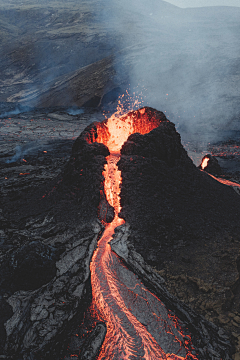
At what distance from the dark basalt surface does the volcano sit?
0.08 ft

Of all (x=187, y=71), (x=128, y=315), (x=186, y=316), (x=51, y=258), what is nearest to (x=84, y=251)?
(x=51, y=258)

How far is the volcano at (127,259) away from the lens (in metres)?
3.27

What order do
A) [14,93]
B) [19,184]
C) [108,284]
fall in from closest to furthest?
[108,284]
[19,184]
[14,93]

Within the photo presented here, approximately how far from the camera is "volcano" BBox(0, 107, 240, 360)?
10.7 feet

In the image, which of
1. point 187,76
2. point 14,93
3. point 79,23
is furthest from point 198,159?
point 79,23

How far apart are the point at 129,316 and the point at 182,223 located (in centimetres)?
247

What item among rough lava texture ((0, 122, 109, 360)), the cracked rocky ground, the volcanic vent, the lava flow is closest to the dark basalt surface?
the cracked rocky ground

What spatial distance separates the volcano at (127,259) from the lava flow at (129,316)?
0.05 ft

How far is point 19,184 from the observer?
344 inches

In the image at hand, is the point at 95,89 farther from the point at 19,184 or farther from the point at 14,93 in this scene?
the point at 19,184

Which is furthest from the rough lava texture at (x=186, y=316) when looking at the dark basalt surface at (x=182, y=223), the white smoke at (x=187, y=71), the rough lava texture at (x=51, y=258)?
the white smoke at (x=187, y=71)

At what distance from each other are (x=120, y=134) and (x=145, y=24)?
4905cm

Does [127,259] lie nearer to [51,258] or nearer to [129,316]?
[129,316]

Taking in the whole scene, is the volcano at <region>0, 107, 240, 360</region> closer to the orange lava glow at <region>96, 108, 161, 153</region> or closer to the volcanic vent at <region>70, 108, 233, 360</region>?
the volcanic vent at <region>70, 108, 233, 360</region>
